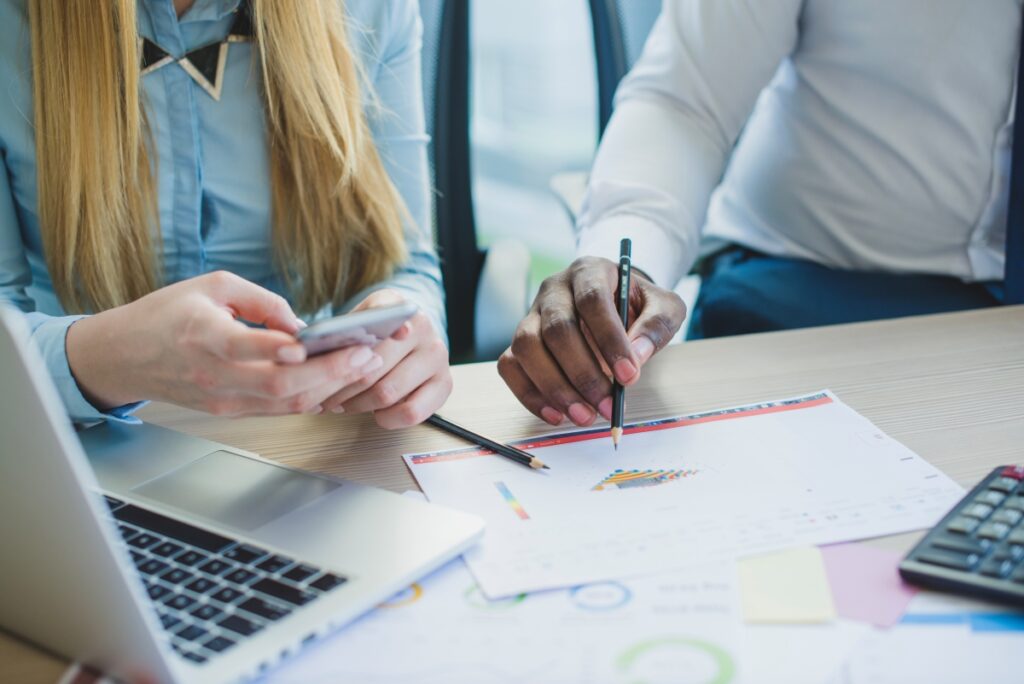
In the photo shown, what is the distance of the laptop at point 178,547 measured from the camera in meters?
0.39

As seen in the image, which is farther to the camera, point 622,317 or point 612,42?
point 612,42

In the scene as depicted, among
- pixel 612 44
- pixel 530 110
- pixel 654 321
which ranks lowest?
pixel 530 110

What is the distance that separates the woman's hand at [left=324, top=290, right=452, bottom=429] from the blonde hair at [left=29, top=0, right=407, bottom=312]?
0.94 ft

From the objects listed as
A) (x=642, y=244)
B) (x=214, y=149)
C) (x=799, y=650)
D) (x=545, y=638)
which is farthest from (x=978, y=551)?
(x=214, y=149)

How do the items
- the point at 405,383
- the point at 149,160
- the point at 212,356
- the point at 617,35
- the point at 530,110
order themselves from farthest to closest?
the point at 530,110
the point at 617,35
the point at 149,160
the point at 405,383
the point at 212,356

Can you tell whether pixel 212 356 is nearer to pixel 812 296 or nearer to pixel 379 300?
pixel 379 300

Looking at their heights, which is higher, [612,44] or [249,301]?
[612,44]

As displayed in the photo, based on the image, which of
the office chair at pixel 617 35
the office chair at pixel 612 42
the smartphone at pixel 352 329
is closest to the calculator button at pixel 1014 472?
the smartphone at pixel 352 329

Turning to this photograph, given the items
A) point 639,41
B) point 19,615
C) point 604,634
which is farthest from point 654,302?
point 639,41

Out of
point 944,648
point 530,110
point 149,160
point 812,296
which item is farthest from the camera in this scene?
point 530,110

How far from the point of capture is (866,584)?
0.50m

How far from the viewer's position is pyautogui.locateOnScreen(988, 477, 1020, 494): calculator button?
557mm

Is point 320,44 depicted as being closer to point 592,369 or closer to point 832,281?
point 592,369

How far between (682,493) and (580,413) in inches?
4.6
